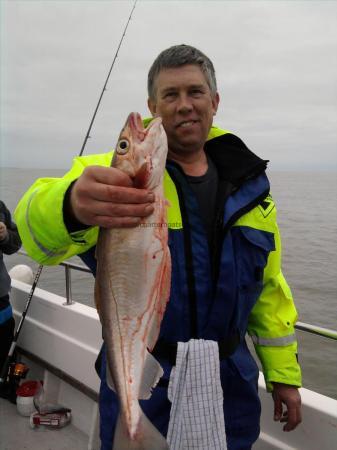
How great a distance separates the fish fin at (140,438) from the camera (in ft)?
5.44

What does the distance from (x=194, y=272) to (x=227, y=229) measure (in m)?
0.29

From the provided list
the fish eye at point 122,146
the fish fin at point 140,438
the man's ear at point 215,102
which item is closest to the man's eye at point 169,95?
the man's ear at point 215,102

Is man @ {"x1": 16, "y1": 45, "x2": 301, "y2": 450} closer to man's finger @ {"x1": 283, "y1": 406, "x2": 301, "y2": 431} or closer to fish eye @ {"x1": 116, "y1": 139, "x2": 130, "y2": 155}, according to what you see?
man's finger @ {"x1": 283, "y1": 406, "x2": 301, "y2": 431}

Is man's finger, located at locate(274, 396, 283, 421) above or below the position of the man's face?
below

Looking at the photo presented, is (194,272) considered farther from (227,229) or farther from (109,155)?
(109,155)

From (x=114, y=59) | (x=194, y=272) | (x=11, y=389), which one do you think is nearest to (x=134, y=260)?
(x=194, y=272)

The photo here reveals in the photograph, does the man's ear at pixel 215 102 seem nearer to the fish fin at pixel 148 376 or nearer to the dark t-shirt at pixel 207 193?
the dark t-shirt at pixel 207 193

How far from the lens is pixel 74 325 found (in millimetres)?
4156

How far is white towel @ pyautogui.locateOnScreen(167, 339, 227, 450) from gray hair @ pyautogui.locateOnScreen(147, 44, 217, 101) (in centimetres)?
140

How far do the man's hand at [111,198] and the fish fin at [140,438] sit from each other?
2.83 feet

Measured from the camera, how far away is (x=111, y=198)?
4.57ft

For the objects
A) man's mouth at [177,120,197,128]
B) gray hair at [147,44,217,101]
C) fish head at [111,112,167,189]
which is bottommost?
fish head at [111,112,167,189]

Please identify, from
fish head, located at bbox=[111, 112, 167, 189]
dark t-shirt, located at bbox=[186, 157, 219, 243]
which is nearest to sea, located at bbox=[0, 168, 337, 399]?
dark t-shirt, located at bbox=[186, 157, 219, 243]

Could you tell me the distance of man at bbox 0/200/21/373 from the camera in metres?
4.22
